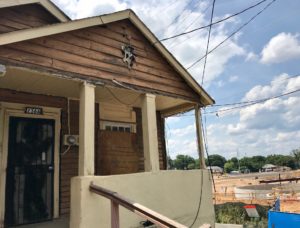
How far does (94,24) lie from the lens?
5691 millimetres

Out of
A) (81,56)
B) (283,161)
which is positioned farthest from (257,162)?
(81,56)

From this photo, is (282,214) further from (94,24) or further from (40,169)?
(94,24)

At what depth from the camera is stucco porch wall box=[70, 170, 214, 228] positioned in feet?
15.3

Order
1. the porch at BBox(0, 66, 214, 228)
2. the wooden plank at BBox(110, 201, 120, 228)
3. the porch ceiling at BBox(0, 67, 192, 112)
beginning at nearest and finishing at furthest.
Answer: the wooden plank at BBox(110, 201, 120, 228), the porch at BBox(0, 66, 214, 228), the porch ceiling at BBox(0, 67, 192, 112)

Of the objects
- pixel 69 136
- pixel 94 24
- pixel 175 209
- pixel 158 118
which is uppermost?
pixel 94 24

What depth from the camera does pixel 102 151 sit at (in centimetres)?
737

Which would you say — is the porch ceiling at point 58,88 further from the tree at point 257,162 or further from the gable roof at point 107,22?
the tree at point 257,162

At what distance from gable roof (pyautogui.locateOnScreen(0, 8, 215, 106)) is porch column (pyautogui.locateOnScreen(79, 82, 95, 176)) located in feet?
3.63

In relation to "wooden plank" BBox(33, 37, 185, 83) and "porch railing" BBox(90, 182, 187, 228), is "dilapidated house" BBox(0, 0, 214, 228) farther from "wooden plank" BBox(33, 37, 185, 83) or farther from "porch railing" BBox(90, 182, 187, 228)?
"porch railing" BBox(90, 182, 187, 228)

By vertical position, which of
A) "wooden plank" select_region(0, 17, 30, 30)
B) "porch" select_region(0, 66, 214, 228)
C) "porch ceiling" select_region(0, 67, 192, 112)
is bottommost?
"porch" select_region(0, 66, 214, 228)

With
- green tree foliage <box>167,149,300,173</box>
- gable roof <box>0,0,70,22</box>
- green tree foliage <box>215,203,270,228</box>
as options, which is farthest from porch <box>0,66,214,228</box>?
green tree foliage <box>167,149,300,173</box>

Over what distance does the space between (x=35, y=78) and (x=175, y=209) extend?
3.99m

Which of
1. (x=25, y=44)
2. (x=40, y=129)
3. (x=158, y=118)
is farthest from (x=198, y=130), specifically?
(x=25, y=44)

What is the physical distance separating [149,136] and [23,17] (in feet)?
12.6
